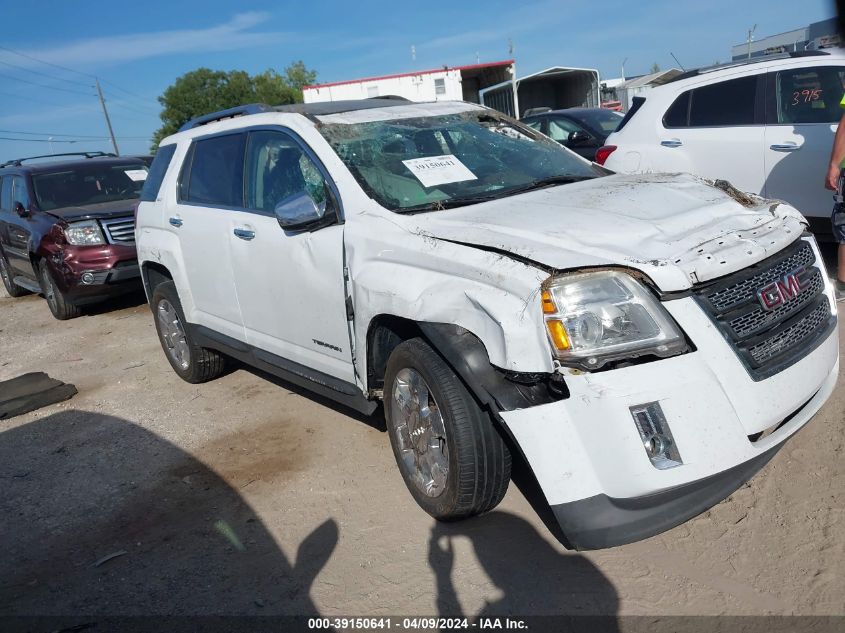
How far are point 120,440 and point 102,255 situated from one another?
4037mm

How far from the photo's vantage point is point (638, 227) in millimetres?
2766

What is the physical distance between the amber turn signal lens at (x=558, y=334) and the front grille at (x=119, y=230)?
713cm

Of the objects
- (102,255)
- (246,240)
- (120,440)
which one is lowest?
(120,440)

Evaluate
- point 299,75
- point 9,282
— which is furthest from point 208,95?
point 9,282

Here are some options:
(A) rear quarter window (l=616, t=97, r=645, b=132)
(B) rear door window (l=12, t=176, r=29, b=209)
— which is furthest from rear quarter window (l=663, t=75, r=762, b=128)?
(B) rear door window (l=12, t=176, r=29, b=209)

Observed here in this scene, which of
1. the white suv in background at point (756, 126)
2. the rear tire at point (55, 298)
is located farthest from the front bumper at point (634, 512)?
the rear tire at point (55, 298)

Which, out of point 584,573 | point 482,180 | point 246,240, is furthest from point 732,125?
point 584,573

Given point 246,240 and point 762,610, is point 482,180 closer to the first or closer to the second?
point 246,240

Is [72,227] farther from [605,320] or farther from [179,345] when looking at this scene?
[605,320]

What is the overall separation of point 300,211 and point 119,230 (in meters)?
5.77

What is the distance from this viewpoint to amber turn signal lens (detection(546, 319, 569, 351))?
8.10 feet

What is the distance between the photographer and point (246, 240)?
4172 millimetres

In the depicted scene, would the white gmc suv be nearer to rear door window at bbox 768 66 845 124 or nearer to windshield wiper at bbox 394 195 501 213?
windshield wiper at bbox 394 195 501 213

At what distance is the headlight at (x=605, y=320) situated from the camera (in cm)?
246
